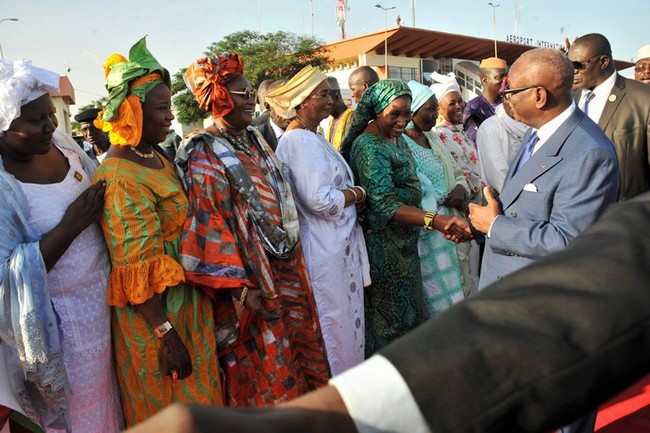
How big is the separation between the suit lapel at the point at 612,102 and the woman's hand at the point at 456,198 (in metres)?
1.11

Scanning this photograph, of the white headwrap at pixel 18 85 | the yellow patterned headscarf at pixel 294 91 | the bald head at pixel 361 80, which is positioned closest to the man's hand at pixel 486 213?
the yellow patterned headscarf at pixel 294 91

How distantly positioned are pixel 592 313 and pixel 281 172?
8.68ft

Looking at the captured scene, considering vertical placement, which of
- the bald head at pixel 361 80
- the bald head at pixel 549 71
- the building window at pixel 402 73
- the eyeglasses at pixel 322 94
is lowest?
the building window at pixel 402 73

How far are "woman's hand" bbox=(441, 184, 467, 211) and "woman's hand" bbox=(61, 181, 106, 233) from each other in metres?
2.53

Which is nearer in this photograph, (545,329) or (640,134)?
(545,329)

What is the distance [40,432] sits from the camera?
8.05 ft

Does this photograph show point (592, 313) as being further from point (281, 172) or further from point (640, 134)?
point (640, 134)

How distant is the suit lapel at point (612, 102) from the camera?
3953mm

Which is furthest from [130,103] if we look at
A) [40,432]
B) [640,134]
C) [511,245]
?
[640,134]

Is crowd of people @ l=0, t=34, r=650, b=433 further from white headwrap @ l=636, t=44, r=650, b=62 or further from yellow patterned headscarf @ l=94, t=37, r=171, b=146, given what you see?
white headwrap @ l=636, t=44, r=650, b=62

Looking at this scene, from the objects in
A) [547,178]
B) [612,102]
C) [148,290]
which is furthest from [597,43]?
[148,290]

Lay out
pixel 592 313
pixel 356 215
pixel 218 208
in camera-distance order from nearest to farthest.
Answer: pixel 592 313, pixel 218 208, pixel 356 215

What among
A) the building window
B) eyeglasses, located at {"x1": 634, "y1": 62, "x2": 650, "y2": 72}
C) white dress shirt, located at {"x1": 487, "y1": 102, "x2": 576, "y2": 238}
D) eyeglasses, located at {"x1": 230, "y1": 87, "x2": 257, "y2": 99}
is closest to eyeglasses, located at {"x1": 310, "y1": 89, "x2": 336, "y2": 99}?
eyeglasses, located at {"x1": 230, "y1": 87, "x2": 257, "y2": 99}

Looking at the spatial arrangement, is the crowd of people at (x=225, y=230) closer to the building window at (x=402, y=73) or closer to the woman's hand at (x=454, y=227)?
the woman's hand at (x=454, y=227)
